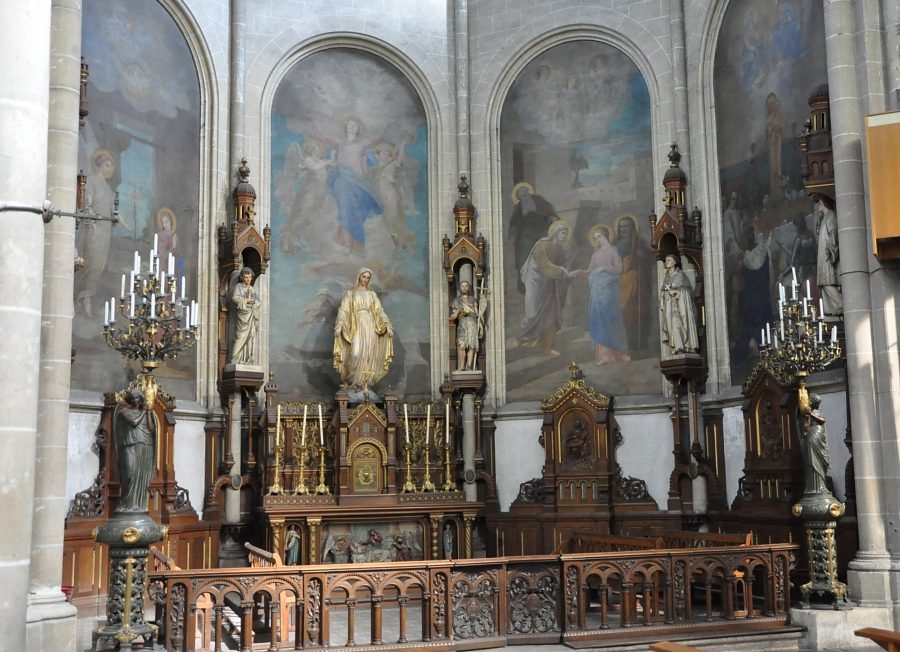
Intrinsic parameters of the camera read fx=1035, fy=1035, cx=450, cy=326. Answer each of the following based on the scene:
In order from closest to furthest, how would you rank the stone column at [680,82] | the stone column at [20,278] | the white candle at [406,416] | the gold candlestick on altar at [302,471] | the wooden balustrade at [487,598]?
1. the stone column at [20,278]
2. the wooden balustrade at [487,598]
3. the gold candlestick on altar at [302,471]
4. the white candle at [406,416]
5. the stone column at [680,82]

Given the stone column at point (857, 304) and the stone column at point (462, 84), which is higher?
the stone column at point (462, 84)

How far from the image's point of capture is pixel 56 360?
959 cm

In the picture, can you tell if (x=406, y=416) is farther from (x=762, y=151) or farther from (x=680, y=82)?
(x=680, y=82)

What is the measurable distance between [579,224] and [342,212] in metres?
4.28

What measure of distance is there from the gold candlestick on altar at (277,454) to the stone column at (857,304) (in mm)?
8228

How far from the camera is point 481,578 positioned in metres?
10.9

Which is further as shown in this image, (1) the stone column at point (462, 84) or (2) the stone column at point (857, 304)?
(1) the stone column at point (462, 84)

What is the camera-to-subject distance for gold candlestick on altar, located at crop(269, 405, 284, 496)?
623 inches

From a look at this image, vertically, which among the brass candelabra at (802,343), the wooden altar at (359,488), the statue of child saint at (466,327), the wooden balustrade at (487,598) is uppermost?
the statue of child saint at (466,327)

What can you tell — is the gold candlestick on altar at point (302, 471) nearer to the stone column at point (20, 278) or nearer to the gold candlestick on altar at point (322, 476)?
the gold candlestick on altar at point (322, 476)

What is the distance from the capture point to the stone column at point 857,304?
1218 centimetres

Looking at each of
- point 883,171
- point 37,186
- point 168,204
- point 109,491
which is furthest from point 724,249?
point 37,186

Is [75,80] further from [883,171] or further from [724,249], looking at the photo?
[724,249]

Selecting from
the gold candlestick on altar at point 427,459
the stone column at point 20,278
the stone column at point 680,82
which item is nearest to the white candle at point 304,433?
the gold candlestick on altar at point 427,459
